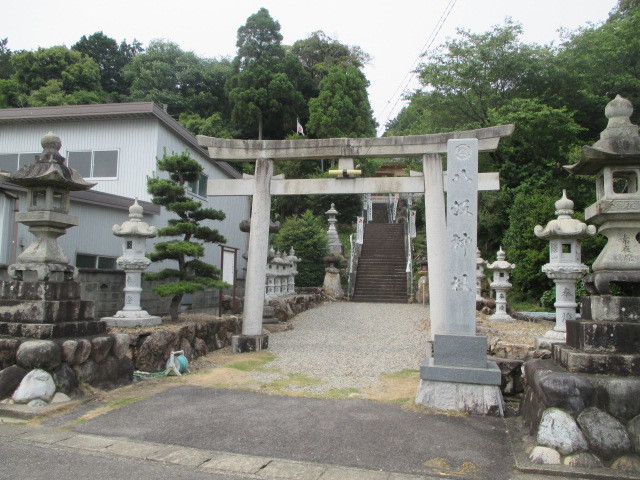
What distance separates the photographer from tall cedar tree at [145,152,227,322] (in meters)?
9.24

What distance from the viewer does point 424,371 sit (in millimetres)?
5738

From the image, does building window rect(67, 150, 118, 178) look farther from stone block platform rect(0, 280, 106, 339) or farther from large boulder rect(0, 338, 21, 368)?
large boulder rect(0, 338, 21, 368)

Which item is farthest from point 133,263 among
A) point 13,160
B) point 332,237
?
point 332,237

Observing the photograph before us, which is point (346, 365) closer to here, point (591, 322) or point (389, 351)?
point (389, 351)

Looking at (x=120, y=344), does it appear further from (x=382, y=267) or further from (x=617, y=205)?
(x=382, y=267)

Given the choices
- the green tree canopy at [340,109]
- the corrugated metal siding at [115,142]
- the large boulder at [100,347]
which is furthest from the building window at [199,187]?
the green tree canopy at [340,109]

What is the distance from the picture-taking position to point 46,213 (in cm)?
642

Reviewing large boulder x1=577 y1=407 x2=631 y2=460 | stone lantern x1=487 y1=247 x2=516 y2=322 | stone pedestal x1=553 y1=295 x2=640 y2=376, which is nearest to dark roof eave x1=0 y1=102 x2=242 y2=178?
stone lantern x1=487 y1=247 x2=516 y2=322

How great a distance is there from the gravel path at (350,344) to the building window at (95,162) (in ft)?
24.5

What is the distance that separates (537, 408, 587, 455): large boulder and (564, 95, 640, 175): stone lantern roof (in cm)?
272

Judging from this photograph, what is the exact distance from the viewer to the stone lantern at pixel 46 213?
20.6 ft

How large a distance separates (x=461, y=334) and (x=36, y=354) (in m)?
5.06

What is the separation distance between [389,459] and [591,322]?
2.39 m

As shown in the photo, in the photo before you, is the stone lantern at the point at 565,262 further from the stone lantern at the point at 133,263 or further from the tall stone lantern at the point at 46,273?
the tall stone lantern at the point at 46,273
